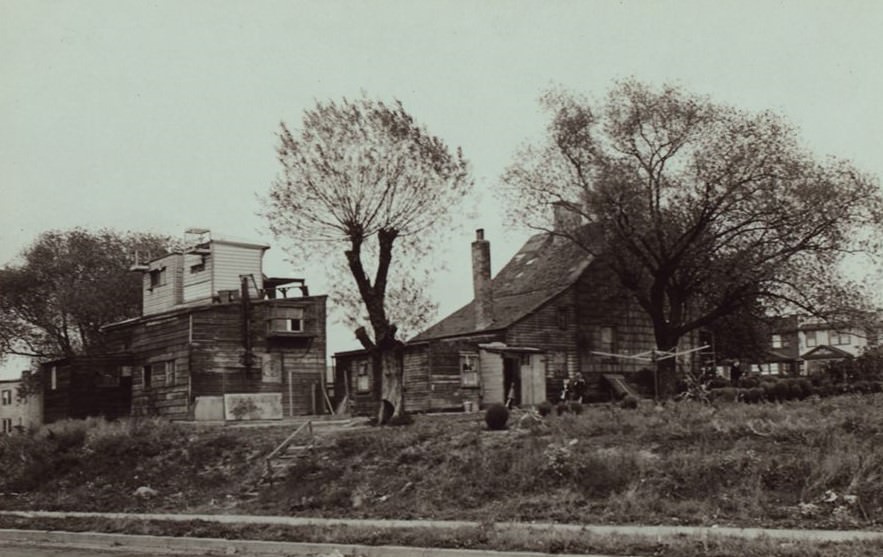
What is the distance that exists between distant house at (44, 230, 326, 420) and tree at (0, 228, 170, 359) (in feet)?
40.5

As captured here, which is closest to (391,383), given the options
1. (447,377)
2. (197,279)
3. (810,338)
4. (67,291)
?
(447,377)

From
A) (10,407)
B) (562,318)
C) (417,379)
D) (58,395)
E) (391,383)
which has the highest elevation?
(562,318)

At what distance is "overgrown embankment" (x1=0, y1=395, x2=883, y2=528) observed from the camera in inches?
613

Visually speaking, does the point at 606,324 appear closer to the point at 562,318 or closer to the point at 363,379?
→ the point at 562,318

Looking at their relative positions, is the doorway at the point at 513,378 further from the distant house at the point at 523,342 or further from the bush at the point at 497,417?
the bush at the point at 497,417

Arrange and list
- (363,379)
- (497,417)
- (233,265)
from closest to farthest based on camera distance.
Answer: (497,417), (363,379), (233,265)

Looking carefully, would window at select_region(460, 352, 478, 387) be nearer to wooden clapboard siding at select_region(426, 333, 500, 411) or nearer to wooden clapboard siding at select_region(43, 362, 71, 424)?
wooden clapboard siding at select_region(426, 333, 500, 411)

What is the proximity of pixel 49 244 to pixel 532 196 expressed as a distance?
A: 3654cm

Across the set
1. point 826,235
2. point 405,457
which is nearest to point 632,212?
point 826,235

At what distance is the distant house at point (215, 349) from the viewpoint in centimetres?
3984

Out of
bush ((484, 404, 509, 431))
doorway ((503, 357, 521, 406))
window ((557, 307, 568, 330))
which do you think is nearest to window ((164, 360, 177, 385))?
doorway ((503, 357, 521, 406))

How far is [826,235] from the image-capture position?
38.3m

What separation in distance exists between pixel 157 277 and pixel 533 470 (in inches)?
1313

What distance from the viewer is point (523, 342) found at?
4181cm
